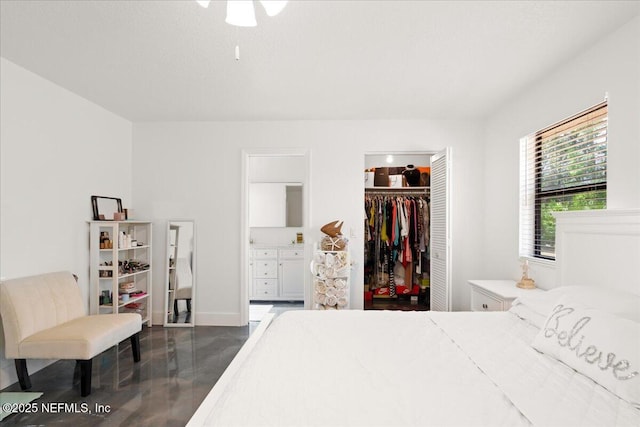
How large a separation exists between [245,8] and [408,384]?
157 cm

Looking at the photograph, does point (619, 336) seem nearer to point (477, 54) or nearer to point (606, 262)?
point (606, 262)

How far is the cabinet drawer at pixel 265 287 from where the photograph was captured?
521 cm

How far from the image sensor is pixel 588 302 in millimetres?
1603

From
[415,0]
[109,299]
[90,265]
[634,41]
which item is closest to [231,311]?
[109,299]

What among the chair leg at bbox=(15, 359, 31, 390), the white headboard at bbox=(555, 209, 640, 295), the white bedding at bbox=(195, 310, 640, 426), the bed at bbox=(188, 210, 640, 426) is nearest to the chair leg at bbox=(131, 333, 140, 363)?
the chair leg at bbox=(15, 359, 31, 390)

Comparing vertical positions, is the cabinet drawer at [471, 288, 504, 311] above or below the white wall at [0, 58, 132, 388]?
below

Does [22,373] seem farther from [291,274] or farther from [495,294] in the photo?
[495,294]

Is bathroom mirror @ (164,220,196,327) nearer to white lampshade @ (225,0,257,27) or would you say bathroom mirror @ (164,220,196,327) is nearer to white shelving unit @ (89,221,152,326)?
white shelving unit @ (89,221,152,326)

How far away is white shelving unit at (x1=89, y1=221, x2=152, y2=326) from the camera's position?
3.38 m

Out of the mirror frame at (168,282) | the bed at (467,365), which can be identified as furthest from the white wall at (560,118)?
the mirror frame at (168,282)

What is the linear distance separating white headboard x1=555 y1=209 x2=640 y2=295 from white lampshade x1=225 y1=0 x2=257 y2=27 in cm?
206

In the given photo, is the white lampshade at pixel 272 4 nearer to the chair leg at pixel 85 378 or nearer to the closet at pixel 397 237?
the chair leg at pixel 85 378

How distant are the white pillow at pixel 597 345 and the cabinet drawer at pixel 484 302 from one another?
1.07 metres

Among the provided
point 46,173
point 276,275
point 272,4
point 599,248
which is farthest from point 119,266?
point 599,248
